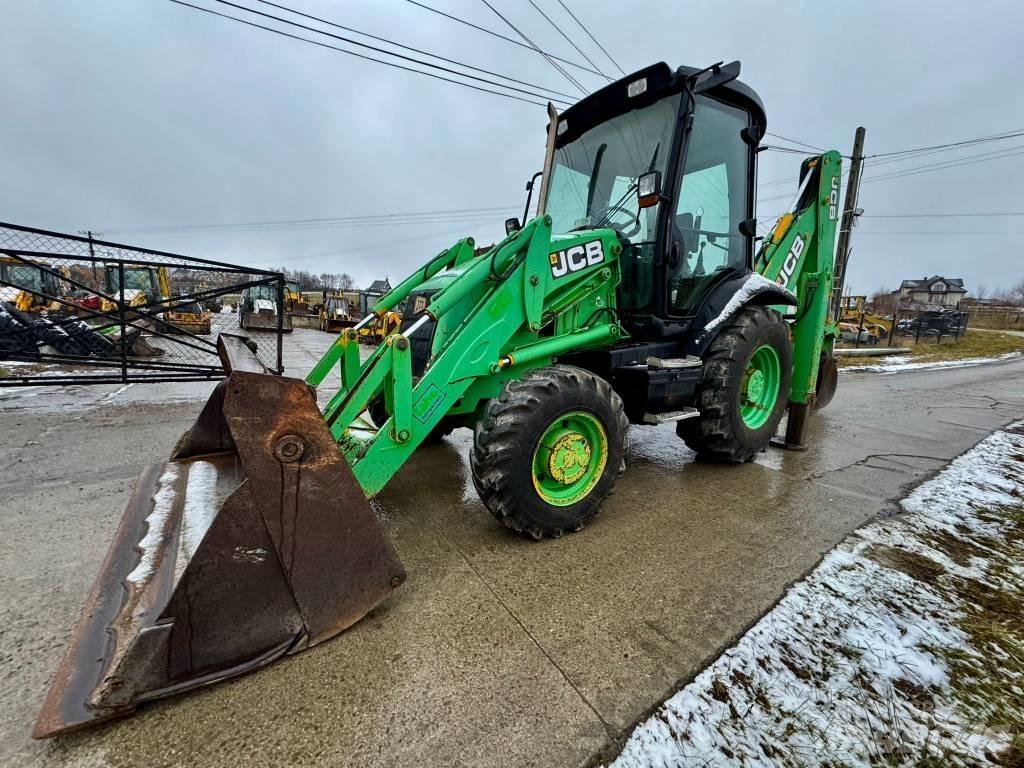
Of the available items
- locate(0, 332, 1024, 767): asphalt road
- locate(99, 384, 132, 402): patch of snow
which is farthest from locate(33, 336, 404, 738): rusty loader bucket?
locate(99, 384, 132, 402): patch of snow

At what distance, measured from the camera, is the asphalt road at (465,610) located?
1.42 meters

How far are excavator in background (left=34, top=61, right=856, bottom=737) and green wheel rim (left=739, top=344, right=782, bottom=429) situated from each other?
32 millimetres

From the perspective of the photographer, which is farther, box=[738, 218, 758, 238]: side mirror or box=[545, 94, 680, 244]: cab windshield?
box=[738, 218, 758, 238]: side mirror

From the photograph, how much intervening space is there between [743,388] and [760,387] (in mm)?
286

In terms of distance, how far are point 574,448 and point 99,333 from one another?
808 cm

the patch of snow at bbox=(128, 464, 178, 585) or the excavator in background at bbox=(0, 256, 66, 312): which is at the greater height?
the excavator in background at bbox=(0, 256, 66, 312)

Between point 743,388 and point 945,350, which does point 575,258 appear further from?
point 945,350

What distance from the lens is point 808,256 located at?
4.60 metres

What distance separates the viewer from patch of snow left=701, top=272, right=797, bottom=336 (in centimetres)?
354

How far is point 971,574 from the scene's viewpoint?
2.46 m

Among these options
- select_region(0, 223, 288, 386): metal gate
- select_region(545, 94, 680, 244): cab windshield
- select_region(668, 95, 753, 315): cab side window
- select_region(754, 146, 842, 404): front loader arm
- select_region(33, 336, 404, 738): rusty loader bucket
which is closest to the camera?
select_region(33, 336, 404, 738): rusty loader bucket

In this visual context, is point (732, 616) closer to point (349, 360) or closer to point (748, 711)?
point (748, 711)

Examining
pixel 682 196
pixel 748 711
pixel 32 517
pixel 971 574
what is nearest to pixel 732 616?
pixel 748 711

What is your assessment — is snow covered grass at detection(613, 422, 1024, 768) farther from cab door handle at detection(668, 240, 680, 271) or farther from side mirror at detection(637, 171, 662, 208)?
side mirror at detection(637, 171, 662, 208)
